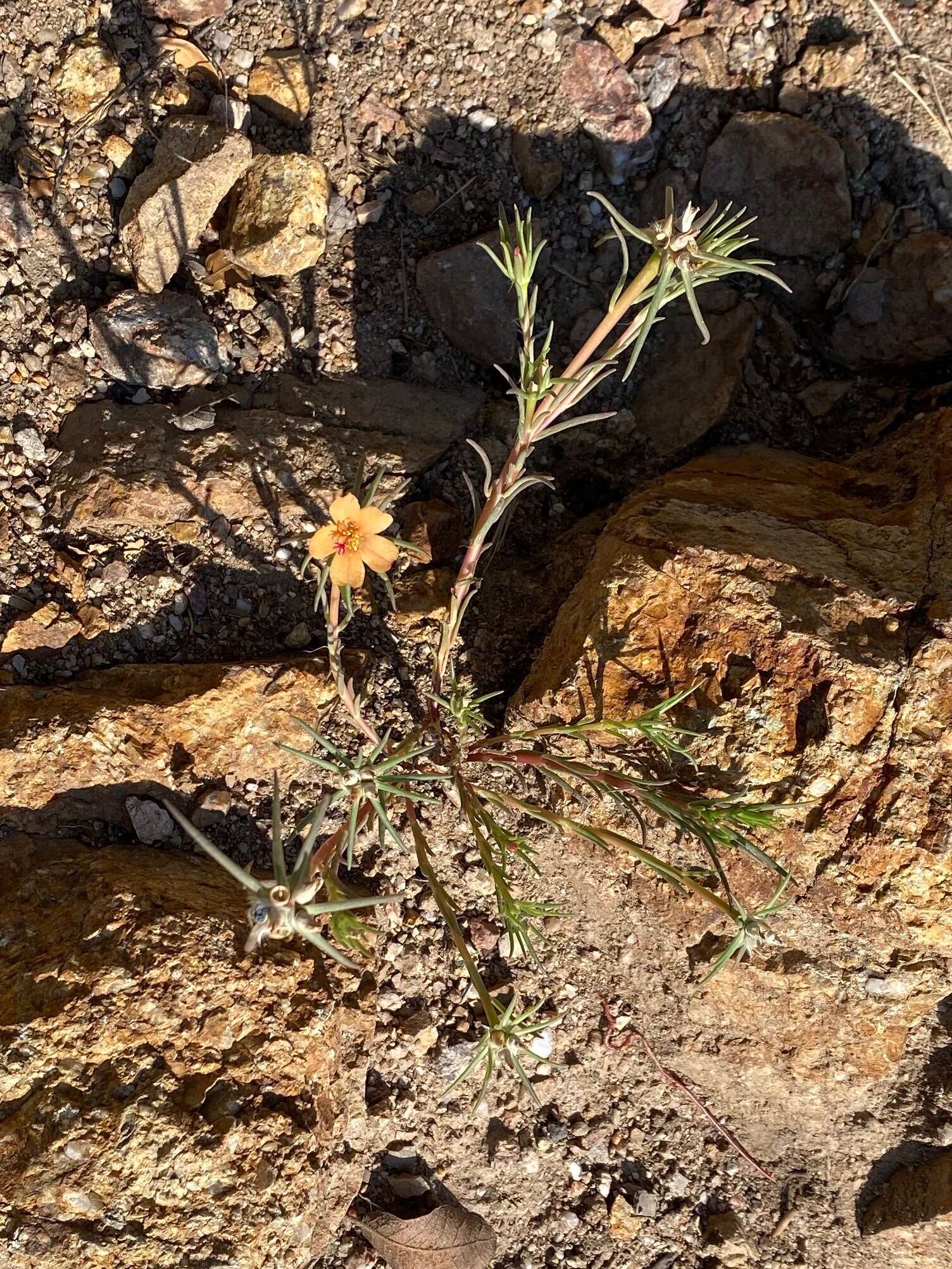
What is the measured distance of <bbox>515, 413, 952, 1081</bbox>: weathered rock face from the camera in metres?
2.57

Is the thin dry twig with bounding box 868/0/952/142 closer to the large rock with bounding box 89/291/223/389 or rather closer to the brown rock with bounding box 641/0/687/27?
the brown rock with bounding box 641/0/687/27

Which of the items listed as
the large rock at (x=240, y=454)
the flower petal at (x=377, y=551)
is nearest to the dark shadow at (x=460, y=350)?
the large rock at (x=240, y=454)

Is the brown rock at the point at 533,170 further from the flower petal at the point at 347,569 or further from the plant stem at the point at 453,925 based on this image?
the plant stem at the point at 453,925

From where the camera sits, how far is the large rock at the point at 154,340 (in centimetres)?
338

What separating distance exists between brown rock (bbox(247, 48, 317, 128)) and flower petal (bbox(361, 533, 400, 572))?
2221 millimetres

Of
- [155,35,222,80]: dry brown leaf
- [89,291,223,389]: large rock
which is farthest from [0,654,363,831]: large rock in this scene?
[155,35,222,80]: dry brown leaf

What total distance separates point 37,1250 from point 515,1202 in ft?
5.61

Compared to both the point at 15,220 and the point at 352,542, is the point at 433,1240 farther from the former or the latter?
the point at 15,220

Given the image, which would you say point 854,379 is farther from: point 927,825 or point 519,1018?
point 519,1018

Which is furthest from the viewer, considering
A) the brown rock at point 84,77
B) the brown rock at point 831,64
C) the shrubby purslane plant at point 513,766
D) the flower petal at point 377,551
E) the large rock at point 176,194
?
the brown rock at point 831,64

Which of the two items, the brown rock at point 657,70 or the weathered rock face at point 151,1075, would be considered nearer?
the weathered rock face at point 151,1075

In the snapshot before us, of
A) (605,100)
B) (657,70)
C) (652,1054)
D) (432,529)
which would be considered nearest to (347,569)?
(432,529)

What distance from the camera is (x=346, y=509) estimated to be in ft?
7.88

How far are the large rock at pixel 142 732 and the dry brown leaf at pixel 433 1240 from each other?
161 cm
